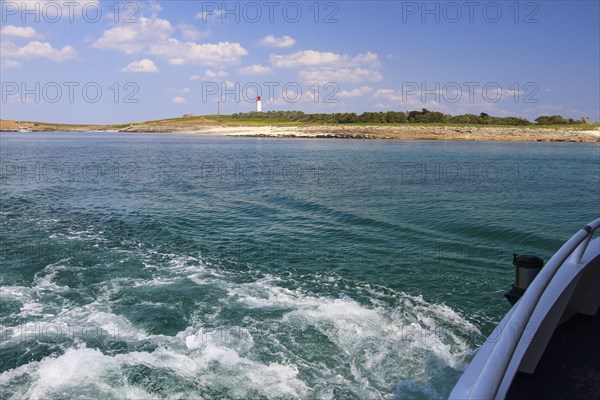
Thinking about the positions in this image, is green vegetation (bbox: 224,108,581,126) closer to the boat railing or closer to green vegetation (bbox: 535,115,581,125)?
green vegetation (bbox: 535,115,581,125)

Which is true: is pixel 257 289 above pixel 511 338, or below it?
below

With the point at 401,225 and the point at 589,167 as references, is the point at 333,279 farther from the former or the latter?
the point at 589,167

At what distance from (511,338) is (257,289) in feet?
28.5

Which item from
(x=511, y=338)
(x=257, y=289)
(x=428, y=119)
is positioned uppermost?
(x=428, y=119)

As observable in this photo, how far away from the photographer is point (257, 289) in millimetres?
12117

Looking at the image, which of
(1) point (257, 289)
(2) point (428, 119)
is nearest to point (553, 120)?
(2) point (428, 119)

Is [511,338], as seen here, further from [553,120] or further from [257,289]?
[553,120]

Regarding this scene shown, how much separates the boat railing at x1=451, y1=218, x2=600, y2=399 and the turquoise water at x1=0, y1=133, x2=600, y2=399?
3.56 m

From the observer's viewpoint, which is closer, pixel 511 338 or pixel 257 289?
pixel 511 338

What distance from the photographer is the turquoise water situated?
8039 millimetres

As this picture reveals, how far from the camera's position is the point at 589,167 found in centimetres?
4756

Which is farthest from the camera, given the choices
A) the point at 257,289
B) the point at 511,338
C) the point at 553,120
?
the point at 553,120

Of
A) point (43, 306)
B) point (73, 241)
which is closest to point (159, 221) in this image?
point (73, 241)

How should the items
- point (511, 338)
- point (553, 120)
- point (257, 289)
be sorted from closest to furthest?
point (511, 338)
point (257, 289)
point (553, 120)
